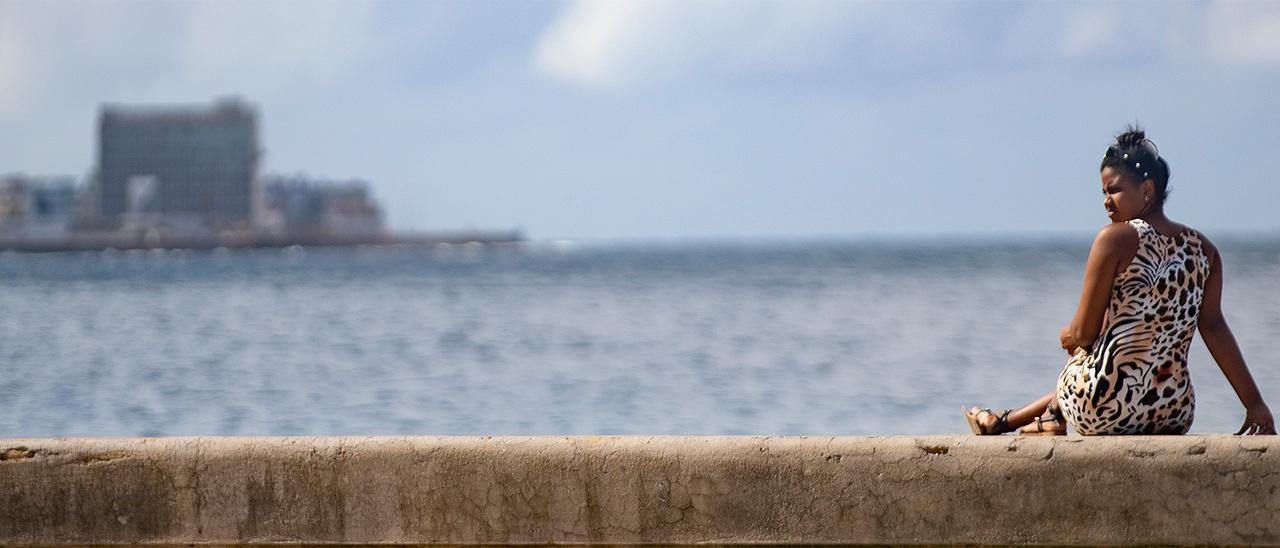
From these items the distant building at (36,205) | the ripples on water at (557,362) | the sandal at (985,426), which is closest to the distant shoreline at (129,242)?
the distant building at (36,205)

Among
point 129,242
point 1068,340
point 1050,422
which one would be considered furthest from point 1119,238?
point 129,242

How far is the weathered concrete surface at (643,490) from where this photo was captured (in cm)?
387

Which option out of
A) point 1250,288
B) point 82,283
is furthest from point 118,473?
point 82,283

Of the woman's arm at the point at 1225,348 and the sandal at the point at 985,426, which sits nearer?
the woman's arm at the point at 1225,348

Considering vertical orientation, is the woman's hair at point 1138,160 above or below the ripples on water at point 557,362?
above

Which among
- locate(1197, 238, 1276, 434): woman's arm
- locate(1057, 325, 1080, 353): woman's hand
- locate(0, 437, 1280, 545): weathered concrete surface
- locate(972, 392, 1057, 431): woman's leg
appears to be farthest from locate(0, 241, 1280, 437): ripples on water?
locate(0, 437, 1280, 545): weathered concrete surface

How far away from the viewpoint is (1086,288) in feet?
14.8

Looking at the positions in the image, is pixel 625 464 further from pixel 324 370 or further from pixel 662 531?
pixel 324 370

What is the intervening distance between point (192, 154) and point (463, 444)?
18356cm

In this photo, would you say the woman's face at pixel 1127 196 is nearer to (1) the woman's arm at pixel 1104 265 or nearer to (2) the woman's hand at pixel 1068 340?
(1) the woman's arm at pixel 1104 265

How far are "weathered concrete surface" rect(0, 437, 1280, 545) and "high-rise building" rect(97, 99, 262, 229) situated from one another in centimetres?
18014

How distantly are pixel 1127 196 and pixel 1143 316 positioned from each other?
0.36m

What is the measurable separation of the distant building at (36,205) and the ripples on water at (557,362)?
132612mm

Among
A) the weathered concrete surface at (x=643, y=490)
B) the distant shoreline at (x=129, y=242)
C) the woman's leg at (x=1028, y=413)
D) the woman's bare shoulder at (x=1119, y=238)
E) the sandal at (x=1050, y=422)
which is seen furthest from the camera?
the distant shoreline at (x=129, y=242)
